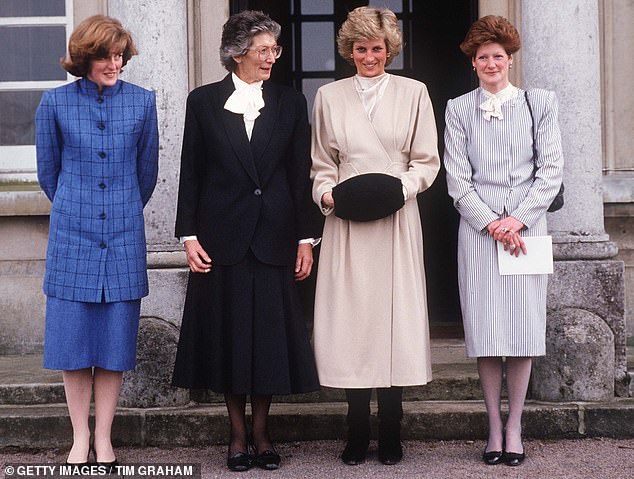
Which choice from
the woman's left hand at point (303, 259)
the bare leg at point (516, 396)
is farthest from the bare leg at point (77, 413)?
the bare leg at point (516, 396)

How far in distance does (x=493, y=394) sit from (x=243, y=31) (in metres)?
2.03

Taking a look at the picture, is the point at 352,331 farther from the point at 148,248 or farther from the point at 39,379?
the point at 39,379

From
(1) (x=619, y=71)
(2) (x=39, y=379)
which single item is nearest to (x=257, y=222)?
(2) (x=39, y=379)

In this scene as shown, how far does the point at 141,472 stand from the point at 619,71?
4266mm

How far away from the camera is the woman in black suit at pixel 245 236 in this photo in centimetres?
462

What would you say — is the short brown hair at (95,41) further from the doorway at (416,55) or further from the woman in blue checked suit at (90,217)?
the doorway at (416,55)

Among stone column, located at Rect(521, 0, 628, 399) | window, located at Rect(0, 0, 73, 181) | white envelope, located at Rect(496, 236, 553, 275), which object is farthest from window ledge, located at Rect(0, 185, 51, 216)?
white envelope, located at Rect(496, 236, 553, 275)

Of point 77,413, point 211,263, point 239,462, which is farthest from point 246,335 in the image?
point 77,413

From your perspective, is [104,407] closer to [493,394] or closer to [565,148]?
[493,394]

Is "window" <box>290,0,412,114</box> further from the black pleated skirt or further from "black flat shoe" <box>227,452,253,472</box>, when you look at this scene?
"black flat shoe" <box>227,452,253,472</box>

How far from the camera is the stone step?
5.26 metres

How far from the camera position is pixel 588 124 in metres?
5.61

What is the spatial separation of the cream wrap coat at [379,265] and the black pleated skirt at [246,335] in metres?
0.17

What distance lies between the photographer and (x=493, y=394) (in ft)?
15.8
